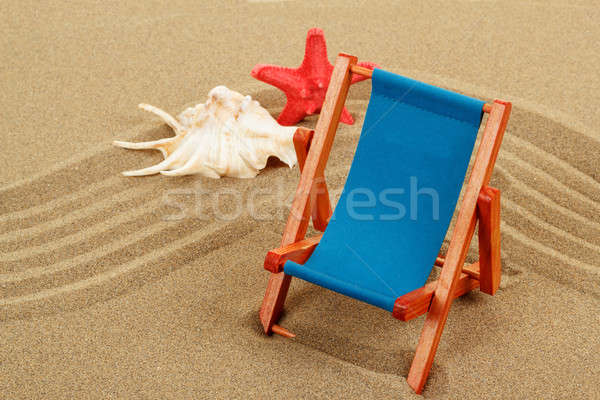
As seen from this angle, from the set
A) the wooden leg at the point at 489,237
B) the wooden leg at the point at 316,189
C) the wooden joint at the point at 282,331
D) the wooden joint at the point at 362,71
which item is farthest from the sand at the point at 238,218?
the wooden joint at the point at 362,71

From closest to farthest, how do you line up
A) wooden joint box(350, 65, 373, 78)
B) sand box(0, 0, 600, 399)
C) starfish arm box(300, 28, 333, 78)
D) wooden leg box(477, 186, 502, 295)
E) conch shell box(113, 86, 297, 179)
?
wooden leg box(477, 186, 502, 295) < sand box(0, 0, 600, 399) < wooden joint box(350, 65, 373, 78) < conch shell box(113, 86, 297, 179) < starfish arm box(300, 28, 333, 78)

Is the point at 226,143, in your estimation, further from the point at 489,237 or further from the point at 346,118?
the point at 489,237

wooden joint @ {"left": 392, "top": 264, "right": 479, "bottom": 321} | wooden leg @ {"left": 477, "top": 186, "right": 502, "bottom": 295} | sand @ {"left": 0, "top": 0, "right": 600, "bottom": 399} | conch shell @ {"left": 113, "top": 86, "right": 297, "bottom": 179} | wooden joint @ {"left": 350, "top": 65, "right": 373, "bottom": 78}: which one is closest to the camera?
wooden joint @ {"left": 392, "top": 264, "right": 479, "bottom": 321}

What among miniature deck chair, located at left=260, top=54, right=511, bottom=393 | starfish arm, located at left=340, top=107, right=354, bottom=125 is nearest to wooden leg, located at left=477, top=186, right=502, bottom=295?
miniature deck chair, located at left=260, top=54, right=511, bottom=393

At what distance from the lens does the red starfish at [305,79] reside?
3316 millimetres

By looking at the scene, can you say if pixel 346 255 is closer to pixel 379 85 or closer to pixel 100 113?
pixel 379 85

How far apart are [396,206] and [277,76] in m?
1.15

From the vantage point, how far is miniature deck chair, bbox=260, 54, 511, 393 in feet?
7.24

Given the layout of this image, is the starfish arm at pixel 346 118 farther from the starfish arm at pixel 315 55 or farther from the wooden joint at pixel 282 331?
the wooden joint at pixel 282 331

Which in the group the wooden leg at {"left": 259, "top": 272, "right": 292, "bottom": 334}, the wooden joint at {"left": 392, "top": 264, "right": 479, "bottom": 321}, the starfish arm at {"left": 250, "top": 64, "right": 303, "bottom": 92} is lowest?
the wooden leg at {"left": 259, "top": 272, "right": 292, "bottom": 334}

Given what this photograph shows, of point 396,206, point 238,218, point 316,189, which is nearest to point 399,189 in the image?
point 396,206

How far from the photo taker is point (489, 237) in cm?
224

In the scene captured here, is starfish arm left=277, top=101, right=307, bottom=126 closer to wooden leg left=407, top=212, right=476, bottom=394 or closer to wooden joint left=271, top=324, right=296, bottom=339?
wooden joint left=271, top=324, right=296, bottom=339

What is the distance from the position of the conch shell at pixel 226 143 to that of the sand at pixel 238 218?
7 cm
